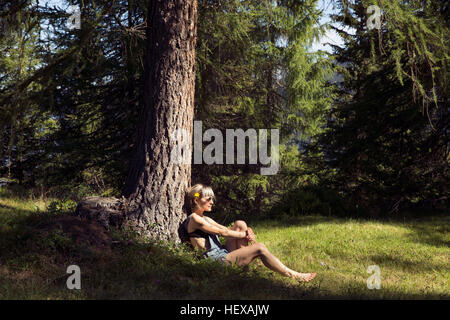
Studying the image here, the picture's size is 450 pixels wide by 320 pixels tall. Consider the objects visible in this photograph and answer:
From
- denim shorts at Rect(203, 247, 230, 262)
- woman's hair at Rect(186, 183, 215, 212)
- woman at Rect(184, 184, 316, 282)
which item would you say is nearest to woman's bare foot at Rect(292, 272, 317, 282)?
woman at Rect(184, 184, 316, 282)

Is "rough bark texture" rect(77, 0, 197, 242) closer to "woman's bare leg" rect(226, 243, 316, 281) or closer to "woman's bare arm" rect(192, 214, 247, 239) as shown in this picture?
"woman's bare arm" rect(192, 214, 247, 239)

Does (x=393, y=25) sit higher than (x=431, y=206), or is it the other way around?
(x=393, y=25)

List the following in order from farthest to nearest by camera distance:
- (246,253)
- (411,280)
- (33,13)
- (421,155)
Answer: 1. (421,155)
2. (33,13)
3. (411,280)
4. (246,253)

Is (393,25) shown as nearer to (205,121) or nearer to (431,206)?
(205,121)

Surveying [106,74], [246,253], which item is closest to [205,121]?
[106,74]

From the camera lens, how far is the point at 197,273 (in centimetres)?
540

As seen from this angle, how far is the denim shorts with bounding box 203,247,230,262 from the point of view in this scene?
5956 millimetres

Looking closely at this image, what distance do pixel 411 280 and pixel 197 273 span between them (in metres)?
3.36

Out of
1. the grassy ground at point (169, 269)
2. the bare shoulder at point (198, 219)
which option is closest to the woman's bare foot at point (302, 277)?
the grassy ground at point (169, 269)

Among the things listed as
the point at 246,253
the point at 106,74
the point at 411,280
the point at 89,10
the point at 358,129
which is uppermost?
the point at 89,10

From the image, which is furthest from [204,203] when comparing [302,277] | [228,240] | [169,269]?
[302,277]

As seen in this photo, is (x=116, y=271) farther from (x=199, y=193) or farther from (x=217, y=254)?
(x=199, y=193)

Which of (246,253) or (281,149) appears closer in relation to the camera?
(246,253)

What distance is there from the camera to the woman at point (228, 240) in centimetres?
572
